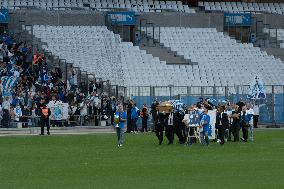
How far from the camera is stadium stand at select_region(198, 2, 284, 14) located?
88812 mm

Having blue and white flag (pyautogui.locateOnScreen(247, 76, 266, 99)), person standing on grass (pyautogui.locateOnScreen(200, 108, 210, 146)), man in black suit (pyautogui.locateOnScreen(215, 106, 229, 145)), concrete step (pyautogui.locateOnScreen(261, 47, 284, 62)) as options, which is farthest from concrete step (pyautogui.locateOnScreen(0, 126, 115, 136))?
concrete step (pyautogui.locateOnScreen(261, 47, 284, 62))

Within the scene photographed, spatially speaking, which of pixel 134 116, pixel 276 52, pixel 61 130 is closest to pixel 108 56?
pixel 61 130

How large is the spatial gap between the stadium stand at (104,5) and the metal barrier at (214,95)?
14.3 meters

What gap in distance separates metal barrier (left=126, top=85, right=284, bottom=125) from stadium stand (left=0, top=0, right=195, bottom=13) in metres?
14.3

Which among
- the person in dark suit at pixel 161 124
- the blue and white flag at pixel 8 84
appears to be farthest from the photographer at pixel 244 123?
the blue and white flag at pixel 8 84

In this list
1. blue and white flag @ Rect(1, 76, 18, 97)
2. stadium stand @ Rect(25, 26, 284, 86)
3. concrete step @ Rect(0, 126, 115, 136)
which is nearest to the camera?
concrete step @ Rect(0, 126, 115, 136)

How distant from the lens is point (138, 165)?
34812 mm

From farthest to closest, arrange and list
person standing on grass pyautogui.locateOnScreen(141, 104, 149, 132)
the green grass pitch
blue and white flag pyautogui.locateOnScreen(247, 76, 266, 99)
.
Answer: blue and white flag pyautogui.locateOnScreen(247, 76, 266, 99) → person standing on grass pyautogui.locateOnScreen(141, 104, 149, 132) → the green grass pitch

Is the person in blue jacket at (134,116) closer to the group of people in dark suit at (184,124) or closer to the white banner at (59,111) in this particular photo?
the white banner at (59,111)

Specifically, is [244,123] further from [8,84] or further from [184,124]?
[8,84]

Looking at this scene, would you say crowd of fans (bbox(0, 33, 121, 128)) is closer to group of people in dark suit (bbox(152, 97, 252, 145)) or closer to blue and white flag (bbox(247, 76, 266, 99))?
Answer: blue and white flag (bbox(247, 76, 266, 99))

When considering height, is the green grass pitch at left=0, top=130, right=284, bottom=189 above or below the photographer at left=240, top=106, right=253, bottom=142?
below

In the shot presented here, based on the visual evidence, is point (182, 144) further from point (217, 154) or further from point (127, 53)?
point (127, 53)

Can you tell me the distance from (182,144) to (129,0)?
130ft
